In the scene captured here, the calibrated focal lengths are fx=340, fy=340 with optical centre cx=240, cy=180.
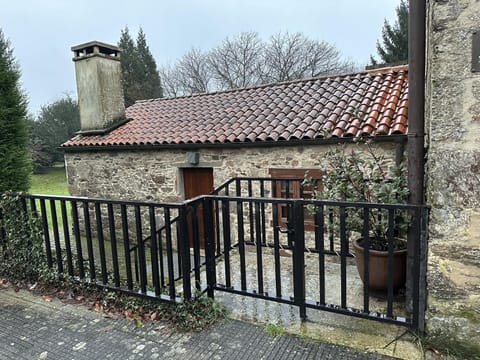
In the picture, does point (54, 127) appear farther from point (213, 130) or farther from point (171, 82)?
point (213, 130)

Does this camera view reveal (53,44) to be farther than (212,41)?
No

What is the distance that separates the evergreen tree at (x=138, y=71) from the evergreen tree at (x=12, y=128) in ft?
69.3

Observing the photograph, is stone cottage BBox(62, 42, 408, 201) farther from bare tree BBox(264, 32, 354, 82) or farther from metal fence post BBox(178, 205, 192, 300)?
bare tree BBox(264, 32, 354, 82)

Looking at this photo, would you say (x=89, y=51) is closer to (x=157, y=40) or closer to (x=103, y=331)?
(x=103, y=331)

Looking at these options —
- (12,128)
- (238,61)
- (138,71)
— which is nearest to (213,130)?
(12,128)

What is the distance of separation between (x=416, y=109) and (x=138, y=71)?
26.6m

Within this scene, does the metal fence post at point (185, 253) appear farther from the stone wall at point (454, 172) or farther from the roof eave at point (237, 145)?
the roof eave at point (237, 145)

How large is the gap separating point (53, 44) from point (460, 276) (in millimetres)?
20463

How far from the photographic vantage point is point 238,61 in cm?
2514

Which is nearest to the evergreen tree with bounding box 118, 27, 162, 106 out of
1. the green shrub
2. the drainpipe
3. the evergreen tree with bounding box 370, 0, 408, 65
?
the evergreen tree with bounding box 370, 0, 408, 65

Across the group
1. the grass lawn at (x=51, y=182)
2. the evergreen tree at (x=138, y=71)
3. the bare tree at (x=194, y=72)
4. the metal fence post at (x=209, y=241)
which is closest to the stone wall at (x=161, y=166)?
the metal fence post at (x=209, y=241)

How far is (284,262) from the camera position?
4199mm

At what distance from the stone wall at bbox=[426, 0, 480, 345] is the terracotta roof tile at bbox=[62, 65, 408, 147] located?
2.86m

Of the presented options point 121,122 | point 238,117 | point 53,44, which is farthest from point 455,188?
point 53,44
